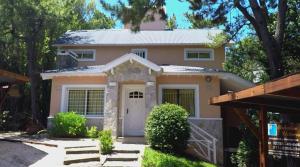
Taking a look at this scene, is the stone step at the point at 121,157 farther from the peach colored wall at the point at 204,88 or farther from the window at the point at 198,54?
the window at the point at 198,54

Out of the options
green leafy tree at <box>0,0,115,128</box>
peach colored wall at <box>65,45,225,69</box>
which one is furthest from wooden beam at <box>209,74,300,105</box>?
green leafy tree at <box>0,0,115,128</box>

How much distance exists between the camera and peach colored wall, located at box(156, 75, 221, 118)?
16.2 metres

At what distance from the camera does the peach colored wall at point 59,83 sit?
17.2 metres

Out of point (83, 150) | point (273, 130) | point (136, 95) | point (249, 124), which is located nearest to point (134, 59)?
point (136, 95)

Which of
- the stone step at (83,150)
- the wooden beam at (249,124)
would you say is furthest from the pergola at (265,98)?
the stone step at (83,150)

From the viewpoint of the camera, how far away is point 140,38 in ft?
73.4

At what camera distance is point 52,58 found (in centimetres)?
2722

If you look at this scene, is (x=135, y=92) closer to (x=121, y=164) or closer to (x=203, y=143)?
(x=203, y=143)

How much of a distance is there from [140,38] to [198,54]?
156 inches

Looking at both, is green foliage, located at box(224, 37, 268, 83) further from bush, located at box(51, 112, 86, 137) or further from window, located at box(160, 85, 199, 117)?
bush, located at box(51, 112, 86, 137)

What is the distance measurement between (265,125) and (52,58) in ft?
72.4

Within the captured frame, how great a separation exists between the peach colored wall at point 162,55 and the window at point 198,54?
24 cm

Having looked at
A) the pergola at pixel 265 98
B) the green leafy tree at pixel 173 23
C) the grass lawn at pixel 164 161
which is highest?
the green leafy tree at pixel 173 23

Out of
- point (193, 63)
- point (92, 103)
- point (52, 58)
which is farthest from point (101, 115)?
point (52, 58)
